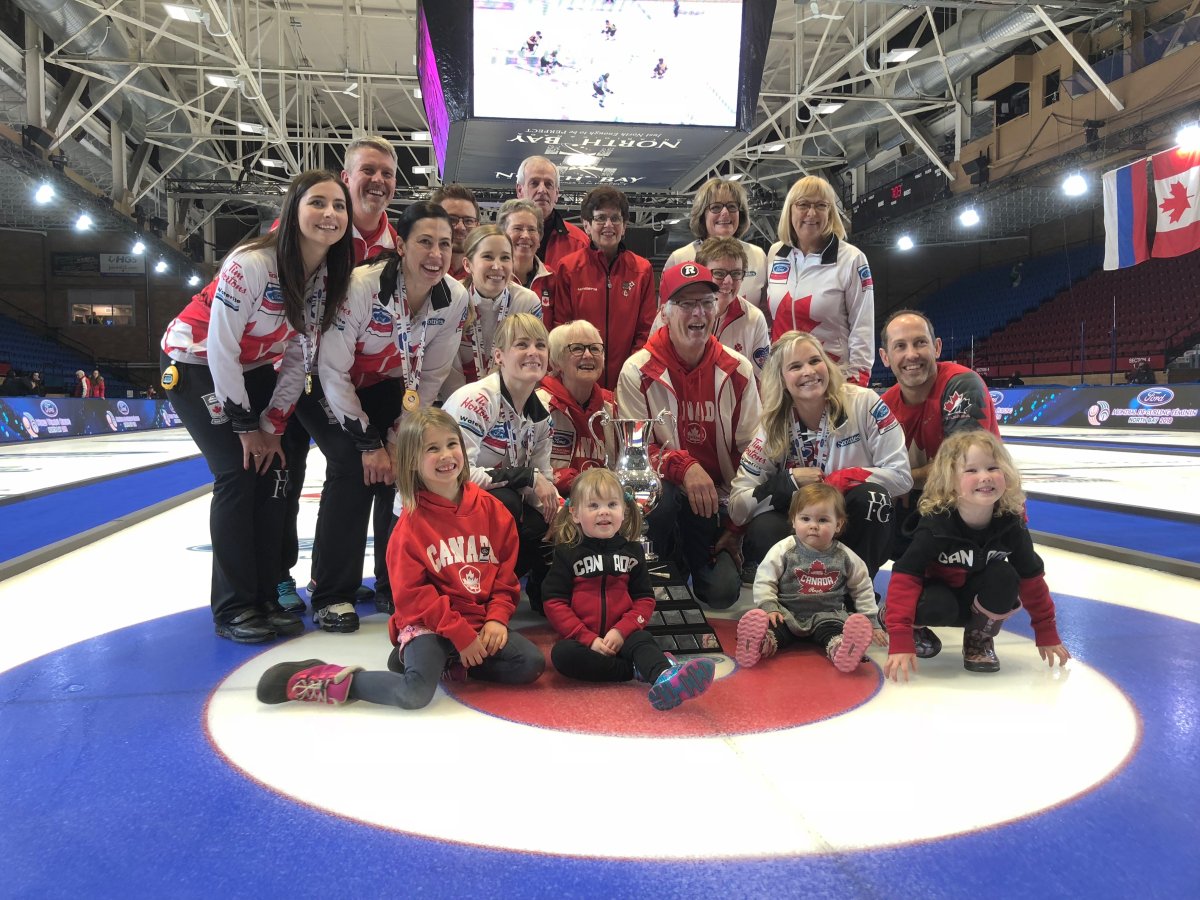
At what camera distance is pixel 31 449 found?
10.7 m

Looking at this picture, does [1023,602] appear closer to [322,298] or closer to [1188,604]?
[1188,604]

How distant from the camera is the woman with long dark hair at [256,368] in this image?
7.99ft

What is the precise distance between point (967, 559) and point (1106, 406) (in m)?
13.0

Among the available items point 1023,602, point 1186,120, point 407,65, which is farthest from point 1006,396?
point 1023,602

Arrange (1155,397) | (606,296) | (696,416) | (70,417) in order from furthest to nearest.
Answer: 1. (70,417)
2. (1155,397)
3. (606,296)
4. (696,416)

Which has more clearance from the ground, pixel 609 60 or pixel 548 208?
pixel 609 60

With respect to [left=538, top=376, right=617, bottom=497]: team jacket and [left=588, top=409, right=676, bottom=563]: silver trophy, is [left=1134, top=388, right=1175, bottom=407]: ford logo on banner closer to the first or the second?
[left=538, top=376, right=617, bottom=497]: team jacket

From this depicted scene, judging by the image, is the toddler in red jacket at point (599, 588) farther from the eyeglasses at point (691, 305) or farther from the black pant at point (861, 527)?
the eyeglasses at point (691, 305)

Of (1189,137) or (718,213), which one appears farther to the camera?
(1189,137)

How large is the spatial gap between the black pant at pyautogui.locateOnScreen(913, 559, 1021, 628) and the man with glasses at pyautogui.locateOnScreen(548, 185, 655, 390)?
188 centimetres

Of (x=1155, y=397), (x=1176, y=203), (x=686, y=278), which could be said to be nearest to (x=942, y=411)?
(x=686, y=278)

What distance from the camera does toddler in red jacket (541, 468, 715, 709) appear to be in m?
2.19

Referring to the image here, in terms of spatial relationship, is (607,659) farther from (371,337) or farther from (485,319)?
(485,319)

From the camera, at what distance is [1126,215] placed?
11.7 m
